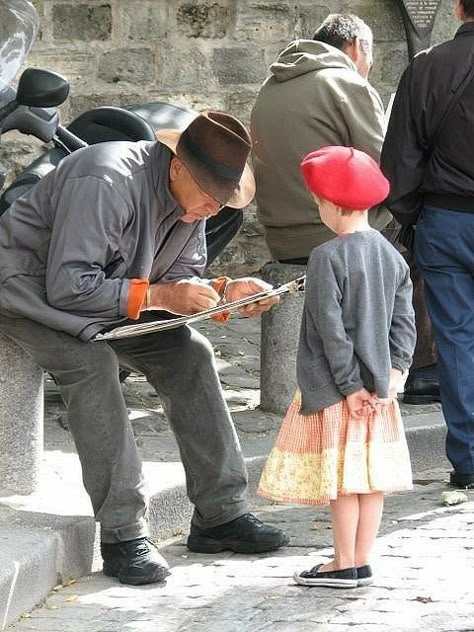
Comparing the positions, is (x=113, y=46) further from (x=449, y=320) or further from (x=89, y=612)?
(x=89, y=612)

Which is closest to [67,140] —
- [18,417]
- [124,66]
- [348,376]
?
[18,417]

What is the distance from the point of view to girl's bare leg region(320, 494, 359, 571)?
498 centimetres

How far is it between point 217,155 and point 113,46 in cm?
567

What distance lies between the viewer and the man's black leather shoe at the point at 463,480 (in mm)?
6288

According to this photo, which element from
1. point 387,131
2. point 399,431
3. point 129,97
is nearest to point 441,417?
point 387,131

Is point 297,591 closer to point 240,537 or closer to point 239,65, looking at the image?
point 240,537

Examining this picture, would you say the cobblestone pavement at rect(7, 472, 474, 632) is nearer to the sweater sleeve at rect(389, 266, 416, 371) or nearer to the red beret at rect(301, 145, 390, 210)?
the sweater sleeve at rect(389, 266, 416, 371)

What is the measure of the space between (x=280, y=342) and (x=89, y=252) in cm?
237

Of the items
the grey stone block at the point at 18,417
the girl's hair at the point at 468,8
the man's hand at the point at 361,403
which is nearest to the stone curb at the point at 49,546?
the grey stone block at the point at 18,417

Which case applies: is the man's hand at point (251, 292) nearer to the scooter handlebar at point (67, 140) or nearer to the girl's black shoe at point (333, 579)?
the girl's black shoe at point (333, 579)

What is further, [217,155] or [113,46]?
[113,46]

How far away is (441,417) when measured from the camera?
23.9 feet

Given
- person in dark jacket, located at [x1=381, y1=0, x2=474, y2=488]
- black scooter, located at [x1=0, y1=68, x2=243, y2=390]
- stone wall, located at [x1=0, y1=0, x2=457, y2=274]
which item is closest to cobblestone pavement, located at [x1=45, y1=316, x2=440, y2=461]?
black scooter, located at [x1=0, y1=68, x2=243, y2=390]

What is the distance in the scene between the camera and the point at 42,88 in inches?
228
